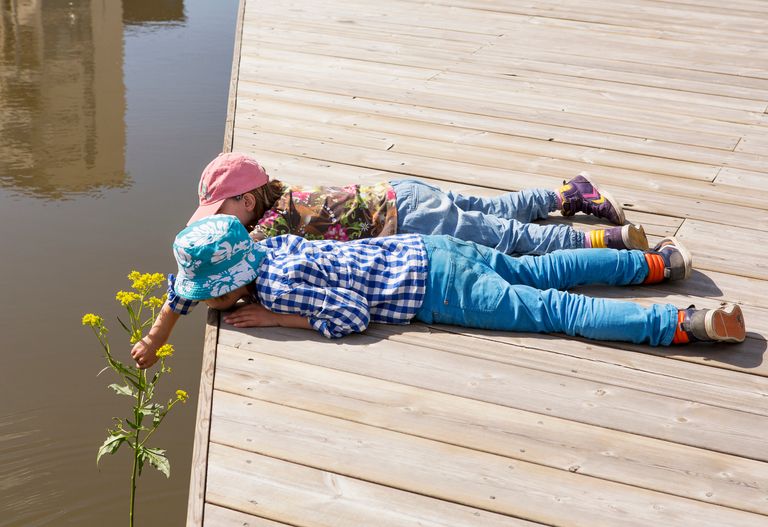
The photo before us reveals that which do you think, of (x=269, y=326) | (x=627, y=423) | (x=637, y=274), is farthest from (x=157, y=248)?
(x=627, y=423)

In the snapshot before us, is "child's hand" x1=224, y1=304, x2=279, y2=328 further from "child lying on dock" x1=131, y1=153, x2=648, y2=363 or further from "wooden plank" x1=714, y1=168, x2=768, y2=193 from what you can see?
"wooden plank" x1=714, y1=168, x2=768, y2=193

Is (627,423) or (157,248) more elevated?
(627,423)

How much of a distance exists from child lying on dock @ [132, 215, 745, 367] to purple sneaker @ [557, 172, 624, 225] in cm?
66

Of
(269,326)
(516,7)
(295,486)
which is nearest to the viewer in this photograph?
(295,486)

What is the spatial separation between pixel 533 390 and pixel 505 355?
158 mm

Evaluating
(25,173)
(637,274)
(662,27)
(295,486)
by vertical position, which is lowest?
(25,173)

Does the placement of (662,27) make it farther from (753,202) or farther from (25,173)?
(25,173)

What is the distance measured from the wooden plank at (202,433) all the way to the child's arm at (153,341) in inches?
4.4

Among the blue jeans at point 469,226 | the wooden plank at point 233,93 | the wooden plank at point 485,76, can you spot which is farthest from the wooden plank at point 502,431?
the wooden plank at point 485,76

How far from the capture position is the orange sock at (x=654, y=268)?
2691 millimetres

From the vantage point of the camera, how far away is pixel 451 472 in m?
1.94

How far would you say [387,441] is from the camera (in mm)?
2029

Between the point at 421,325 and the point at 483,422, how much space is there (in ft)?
1.47

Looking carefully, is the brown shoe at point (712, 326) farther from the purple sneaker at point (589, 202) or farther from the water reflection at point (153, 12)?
the water reflection at point (153, 12)
